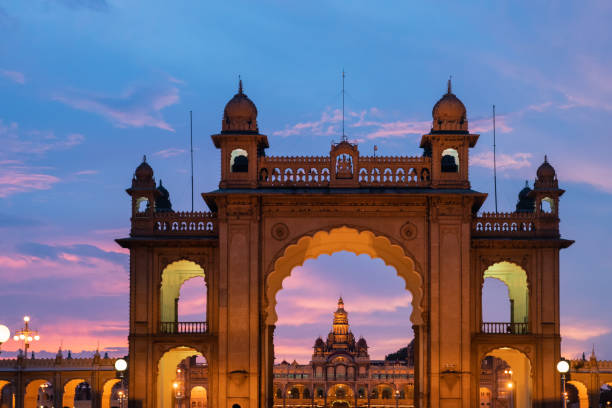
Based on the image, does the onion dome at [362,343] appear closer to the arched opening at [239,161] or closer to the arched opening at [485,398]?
the arched opening at [485,398]

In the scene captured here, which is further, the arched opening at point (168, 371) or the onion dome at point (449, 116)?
the arched opening at point (168, 371)

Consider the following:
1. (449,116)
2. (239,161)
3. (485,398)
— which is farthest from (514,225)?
(485,398)

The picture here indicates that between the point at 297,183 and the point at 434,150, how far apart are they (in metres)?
5.13

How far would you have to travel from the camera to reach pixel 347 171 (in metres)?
36.1

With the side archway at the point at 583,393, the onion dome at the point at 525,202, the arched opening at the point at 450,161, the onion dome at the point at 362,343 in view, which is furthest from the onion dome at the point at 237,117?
the onion dome at the point at 362,343

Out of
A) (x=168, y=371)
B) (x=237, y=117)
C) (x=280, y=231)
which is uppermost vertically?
(x=237, y=117)

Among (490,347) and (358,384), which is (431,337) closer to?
(490,347)

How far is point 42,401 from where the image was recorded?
294 feet

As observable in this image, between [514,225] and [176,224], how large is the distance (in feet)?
41.2

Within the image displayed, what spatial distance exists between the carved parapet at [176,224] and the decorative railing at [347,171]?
2.58 meters

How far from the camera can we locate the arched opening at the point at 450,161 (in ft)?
119

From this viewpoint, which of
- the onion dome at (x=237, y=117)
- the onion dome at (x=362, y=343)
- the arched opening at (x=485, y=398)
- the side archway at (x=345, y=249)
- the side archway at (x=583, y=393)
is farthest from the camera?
the onion dome at (x=362, y=343)

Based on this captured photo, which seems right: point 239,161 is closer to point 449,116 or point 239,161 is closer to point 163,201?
point 163,201

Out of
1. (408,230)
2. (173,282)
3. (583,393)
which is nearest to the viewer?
(408,230)
